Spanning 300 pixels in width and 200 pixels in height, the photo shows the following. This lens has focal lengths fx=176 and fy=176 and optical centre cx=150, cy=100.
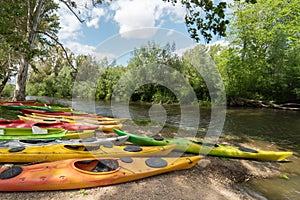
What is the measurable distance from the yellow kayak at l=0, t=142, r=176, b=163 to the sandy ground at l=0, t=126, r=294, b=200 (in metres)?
0.76

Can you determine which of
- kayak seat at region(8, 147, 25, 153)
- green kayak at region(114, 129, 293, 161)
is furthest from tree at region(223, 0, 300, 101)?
kayak seat at region(8, 147, 25, 153)

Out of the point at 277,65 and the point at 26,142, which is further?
the point at 277,65

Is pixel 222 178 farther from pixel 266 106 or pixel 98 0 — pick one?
pixel 266 106

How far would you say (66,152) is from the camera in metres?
3.52

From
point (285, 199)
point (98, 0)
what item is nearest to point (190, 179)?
point (285, 199)

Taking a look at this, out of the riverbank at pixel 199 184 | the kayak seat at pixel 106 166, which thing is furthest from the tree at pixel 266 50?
the kayak seat at pixel 106 166

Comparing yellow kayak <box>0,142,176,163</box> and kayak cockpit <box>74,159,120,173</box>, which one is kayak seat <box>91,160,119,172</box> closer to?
kayak cockpit <box>74,159,120,173</box>

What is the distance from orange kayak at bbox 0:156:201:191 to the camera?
8.37ft

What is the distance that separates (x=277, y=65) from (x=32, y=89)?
54.2 m

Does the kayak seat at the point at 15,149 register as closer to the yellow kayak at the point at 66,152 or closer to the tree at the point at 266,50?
the yellow kayak at the point at 66,152

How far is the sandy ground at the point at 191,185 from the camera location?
258cm

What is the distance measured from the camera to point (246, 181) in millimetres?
3602

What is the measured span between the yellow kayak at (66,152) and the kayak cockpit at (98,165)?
1.32ft

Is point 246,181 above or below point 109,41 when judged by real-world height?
below
